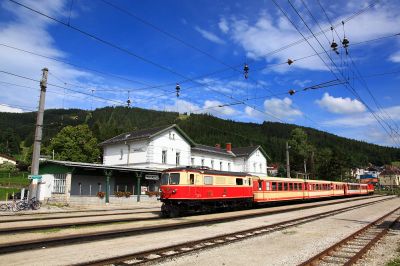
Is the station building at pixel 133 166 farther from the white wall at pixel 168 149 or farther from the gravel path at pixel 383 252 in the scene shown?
the gravel path at pixel 383 252

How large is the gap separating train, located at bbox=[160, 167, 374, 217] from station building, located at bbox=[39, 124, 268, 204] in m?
12.8

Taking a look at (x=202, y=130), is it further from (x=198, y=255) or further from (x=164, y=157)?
(x=198, y=255)

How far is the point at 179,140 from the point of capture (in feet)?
158

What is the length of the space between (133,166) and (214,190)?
23.4m

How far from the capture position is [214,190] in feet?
78.8

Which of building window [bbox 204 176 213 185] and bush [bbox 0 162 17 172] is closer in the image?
building window [bbox 204 176 213 185]

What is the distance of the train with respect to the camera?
21.8m

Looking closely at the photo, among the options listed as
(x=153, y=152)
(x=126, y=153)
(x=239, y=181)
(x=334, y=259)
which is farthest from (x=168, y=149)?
(x=334, y=259)

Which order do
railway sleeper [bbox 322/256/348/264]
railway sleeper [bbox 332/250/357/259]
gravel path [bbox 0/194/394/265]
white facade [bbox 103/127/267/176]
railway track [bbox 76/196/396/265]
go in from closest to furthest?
railway track [bbox 76/196/396/265] < gravel path [bbox 0/194/394/265] < railway sleeper [bbox 322/256/348/264] < railway sleeper [bbox 332/250/357/259] < white facade [bbox 103/127/267/176]

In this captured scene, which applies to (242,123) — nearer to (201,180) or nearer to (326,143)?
(326,143)

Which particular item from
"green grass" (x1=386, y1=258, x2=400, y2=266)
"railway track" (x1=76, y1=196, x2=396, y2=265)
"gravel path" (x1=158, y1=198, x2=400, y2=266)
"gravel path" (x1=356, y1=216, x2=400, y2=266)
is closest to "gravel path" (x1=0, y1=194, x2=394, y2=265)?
"gravel path" (x1=158, y1=198, x2=400, y2=266)

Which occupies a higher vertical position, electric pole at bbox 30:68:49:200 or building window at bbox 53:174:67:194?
electric pole at bbox 30:68:49:200

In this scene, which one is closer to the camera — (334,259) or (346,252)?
(334,259)

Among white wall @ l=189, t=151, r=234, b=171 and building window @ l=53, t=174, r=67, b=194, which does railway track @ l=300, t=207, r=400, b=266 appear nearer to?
building window @ l=53, t=174, r=67, b=194
